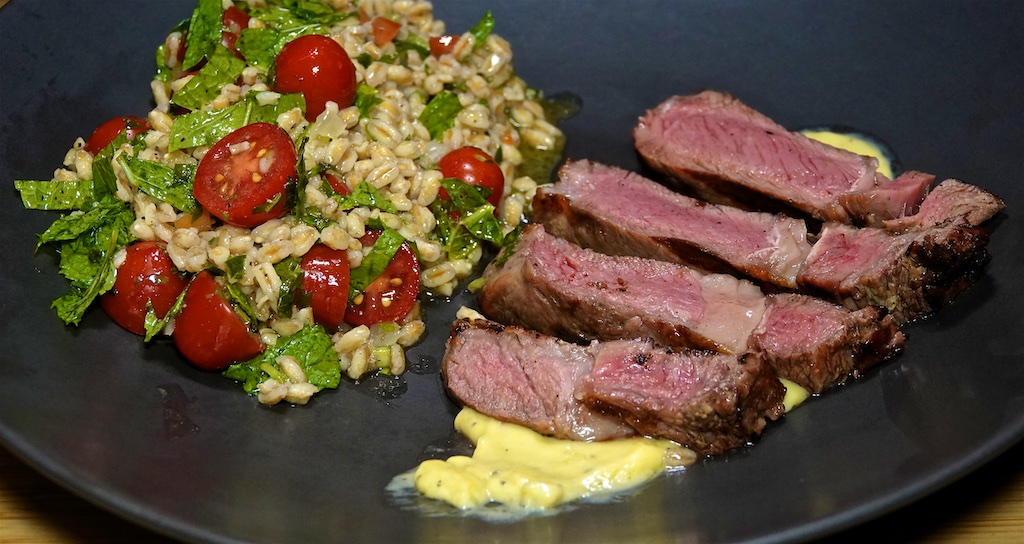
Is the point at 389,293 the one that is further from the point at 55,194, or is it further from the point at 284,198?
the point at 55,194

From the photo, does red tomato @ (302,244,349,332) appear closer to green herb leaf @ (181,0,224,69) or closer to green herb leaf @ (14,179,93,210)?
green herb leaf @ (14,179,93,210)

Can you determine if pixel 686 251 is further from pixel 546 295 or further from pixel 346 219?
pixel 346 219

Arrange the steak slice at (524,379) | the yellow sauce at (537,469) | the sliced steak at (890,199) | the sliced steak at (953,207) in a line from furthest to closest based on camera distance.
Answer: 1. the sliced steak at (890,199)
2. the sliced steak at (953,207)
3. the steak slice at (524,379)
4. the yellow sauce at (537,469)

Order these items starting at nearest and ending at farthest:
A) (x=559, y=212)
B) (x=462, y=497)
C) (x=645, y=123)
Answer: (x=462, y=497)
(x=559, y=212)
(x=645, y=123)

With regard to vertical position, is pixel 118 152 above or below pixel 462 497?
above

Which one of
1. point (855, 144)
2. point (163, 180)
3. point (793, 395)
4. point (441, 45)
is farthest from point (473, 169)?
point (855, 144)

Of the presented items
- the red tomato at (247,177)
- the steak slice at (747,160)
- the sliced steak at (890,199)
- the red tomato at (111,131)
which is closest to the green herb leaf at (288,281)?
the red tomato at (247,177)

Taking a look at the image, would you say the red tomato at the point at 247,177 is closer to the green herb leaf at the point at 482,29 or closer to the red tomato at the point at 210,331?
the red tomato at the point at 210,331

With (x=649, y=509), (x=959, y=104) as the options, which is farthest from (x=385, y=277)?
(x=959, y=104)
